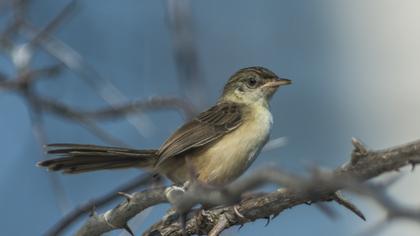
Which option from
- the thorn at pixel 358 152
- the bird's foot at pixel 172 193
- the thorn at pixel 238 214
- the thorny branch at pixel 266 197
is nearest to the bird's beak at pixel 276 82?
the thorny branch at pixel 266 197

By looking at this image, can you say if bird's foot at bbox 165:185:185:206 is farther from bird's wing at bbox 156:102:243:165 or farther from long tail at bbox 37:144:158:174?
bird's wing at bbox 156:102:243:165

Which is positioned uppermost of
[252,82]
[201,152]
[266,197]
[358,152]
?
A: [252,82]

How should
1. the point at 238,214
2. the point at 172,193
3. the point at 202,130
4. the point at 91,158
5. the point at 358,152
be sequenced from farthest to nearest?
the point at 202,130 < the point at 91,158 < the point at 238,214 < the point at 172,193 < the point at 358,152

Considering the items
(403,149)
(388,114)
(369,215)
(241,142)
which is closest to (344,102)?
(388,114)

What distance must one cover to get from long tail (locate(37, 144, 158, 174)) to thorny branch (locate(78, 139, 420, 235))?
2.35 ft

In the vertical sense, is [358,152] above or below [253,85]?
below

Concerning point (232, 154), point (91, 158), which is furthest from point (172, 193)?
point (232, 154)

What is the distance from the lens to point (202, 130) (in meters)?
4.13

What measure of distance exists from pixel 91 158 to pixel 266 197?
1.33 m

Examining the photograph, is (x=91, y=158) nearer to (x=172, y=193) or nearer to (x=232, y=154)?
(x=232, y=154)

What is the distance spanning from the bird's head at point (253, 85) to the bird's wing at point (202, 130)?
18cm

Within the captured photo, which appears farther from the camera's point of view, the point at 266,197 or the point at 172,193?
the point at 266,197

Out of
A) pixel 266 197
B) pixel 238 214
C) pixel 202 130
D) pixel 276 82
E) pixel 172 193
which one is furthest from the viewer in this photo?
pixel 276 82

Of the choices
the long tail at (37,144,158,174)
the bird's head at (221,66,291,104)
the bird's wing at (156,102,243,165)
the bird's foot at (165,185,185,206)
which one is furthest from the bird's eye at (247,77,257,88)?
the bird's foot at (165,185,185,206)
